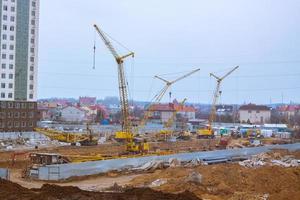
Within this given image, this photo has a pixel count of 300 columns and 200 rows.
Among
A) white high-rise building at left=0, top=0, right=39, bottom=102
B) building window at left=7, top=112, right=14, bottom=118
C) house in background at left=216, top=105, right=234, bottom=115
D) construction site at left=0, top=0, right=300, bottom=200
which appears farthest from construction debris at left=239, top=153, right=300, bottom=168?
house in background at left=216, top=105, right=234, bottom=115

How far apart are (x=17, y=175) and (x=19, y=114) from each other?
35991 millimetres

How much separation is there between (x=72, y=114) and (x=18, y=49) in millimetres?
61970

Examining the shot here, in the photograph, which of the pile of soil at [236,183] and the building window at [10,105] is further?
the building window at [10,105]

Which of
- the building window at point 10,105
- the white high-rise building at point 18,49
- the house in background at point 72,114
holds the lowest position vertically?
the house in background at point 72,114

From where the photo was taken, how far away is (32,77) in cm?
6600

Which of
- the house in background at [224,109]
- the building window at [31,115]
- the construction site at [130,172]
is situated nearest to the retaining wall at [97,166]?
the construction site at [130,172]

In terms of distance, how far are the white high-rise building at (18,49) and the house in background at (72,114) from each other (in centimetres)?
→ 5744

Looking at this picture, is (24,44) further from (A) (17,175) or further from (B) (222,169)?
(B) (222,169)

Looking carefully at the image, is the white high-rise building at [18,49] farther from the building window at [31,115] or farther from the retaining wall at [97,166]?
the retaining wall at [97,166]

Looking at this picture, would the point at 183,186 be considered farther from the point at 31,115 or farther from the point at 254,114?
the point at 254,114

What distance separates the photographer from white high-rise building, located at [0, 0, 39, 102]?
6258 centimetres

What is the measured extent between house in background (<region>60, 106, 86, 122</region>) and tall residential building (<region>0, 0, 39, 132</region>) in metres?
57.6

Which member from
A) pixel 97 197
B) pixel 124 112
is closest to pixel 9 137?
pixel 124 112

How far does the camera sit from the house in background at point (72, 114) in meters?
123
